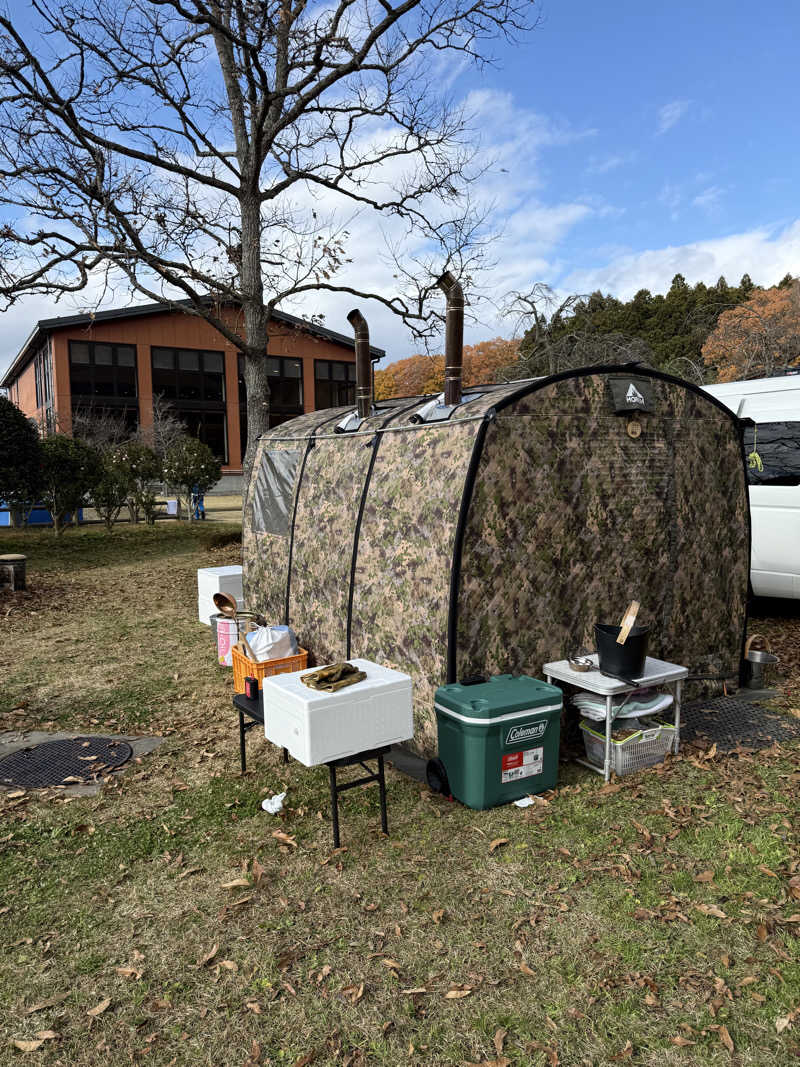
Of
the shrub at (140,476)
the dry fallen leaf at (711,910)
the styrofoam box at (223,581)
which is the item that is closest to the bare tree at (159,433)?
the shrub at (140,476)

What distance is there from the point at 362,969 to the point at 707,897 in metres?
1.84

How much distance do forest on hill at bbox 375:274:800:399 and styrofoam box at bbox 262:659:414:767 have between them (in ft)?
29.9

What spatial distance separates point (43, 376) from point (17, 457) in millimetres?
25680

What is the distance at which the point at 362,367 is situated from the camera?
6.95 m

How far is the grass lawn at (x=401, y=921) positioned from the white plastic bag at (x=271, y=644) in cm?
80

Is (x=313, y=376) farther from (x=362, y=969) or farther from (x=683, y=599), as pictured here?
(x=362, y=969)

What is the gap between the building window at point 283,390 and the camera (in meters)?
40.5

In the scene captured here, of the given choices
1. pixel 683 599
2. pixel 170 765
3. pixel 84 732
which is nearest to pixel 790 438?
pixel 683 599

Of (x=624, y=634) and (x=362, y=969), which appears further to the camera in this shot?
(x=624, y=634)

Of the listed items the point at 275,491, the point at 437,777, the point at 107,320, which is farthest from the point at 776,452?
the point at 107,320

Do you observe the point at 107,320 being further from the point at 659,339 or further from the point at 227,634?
the point at 227,634

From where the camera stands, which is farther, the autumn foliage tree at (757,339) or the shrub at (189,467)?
the shrub at (189,467)

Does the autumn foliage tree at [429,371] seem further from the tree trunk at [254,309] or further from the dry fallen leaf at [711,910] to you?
the dry fallen leaf at [711,910]

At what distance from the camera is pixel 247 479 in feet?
28.7
